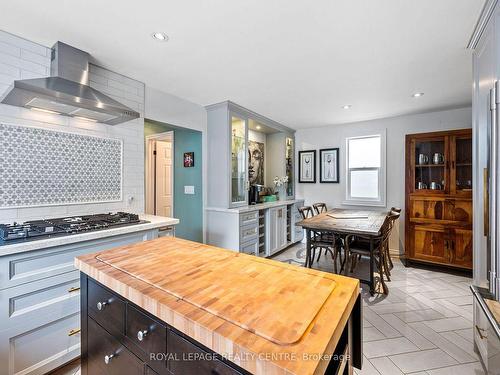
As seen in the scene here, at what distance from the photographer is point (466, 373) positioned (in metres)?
1.74

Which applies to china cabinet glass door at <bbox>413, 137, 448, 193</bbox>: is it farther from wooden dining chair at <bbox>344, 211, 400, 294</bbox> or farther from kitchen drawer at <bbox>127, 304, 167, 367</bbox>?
kitchen drawer at <bbox>127, 304, 167, 367</bbox>

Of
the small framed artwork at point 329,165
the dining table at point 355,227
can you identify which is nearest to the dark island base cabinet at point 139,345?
the dining table at point 355,227

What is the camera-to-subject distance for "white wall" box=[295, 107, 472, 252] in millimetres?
3985

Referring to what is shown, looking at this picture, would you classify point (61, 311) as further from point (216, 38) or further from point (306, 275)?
point (216, 38)

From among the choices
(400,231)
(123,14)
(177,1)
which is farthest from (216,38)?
(400,231)

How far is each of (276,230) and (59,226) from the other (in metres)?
3.21

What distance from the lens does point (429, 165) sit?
3799 millimetres

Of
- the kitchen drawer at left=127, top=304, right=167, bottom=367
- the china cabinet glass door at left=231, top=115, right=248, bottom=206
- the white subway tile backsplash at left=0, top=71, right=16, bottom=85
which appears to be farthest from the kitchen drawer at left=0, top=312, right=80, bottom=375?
the china cabinet glass door at left=231, top=115, right=248, bottom=206

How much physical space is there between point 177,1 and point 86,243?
1.77 m

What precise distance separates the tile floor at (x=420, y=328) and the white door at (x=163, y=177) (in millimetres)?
3533

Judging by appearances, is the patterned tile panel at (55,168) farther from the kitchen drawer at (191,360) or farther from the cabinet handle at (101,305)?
the kitchen drawer at (191,360)

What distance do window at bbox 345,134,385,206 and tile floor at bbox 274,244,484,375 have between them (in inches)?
63.6

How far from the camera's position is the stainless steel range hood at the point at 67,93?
168 cm

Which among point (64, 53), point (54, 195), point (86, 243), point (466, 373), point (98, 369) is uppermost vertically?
point (64, 53)
